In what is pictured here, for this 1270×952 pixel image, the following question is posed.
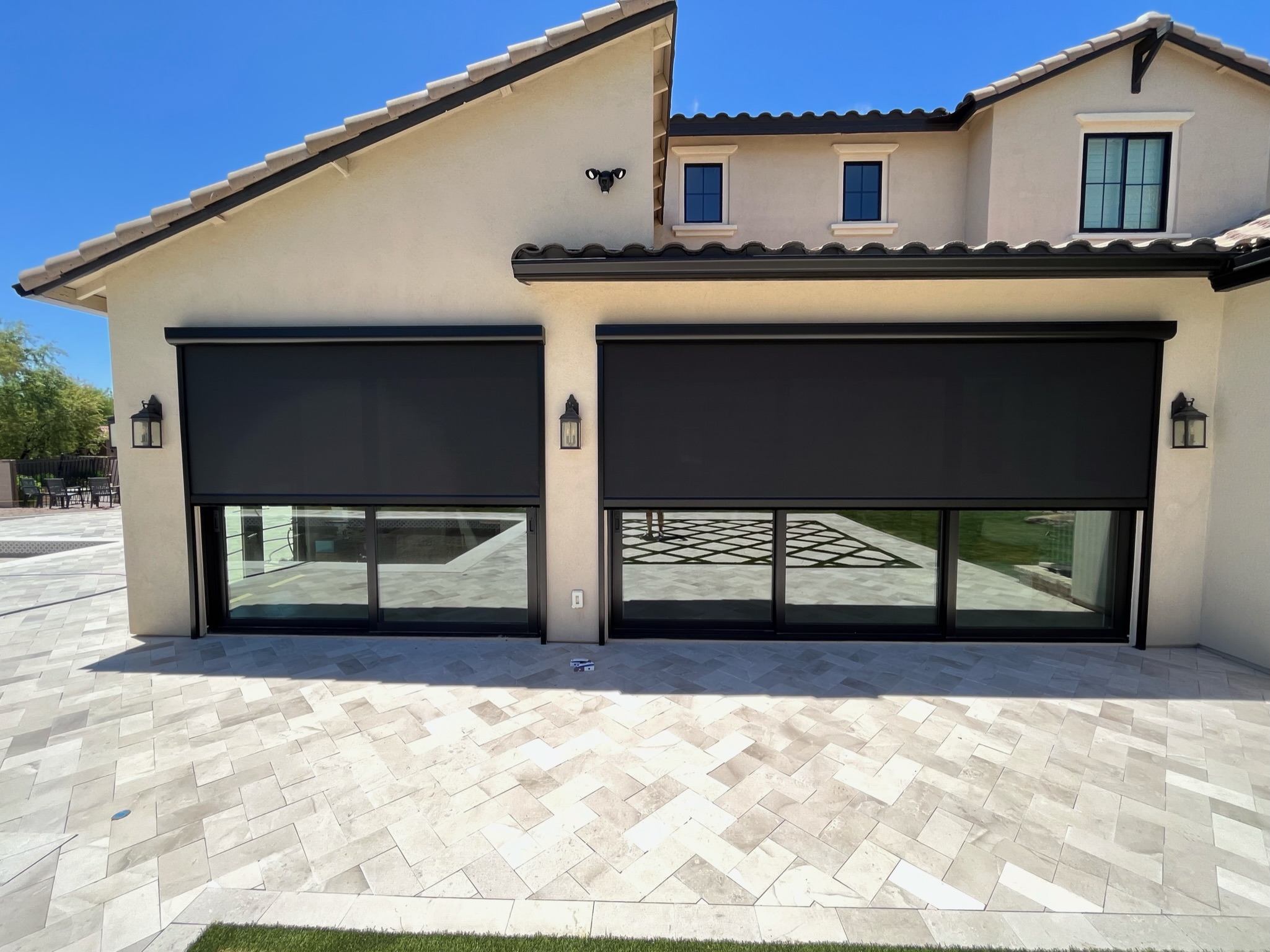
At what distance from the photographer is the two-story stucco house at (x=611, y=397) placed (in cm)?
582

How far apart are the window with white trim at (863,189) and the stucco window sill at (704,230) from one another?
185 cm

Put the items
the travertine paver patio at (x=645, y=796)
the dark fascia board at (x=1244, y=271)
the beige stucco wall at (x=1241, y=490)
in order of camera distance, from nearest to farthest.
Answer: the travertine paver patio at (x=645, y=796)
the dark fascia board at (x=1244, y=271)
the beige stucco wall at (x=1241, y=490)

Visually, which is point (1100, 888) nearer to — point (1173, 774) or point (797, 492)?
point (1173, 774)

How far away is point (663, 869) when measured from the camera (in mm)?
3084

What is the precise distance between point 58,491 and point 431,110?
2410 cm

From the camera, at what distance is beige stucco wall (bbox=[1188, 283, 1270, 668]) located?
18.5ft

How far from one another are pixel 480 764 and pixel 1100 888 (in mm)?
4104

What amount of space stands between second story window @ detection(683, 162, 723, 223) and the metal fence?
24723 millimetres

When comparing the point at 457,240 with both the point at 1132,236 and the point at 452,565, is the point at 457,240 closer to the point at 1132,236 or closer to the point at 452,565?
the point at 452,565

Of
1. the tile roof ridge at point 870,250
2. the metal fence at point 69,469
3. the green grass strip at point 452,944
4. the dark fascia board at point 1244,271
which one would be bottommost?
the green grass strip at point 452,944

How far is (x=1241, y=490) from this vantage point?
5.81m

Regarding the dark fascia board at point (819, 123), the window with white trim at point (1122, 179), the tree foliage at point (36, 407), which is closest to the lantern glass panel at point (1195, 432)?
the window with white trim at point (1122, 179)

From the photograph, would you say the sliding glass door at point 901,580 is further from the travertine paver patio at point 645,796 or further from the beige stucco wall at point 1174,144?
the beige stucco wall at point 1174,144

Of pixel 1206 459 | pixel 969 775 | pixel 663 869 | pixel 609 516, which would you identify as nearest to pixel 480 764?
pixel 663 869
